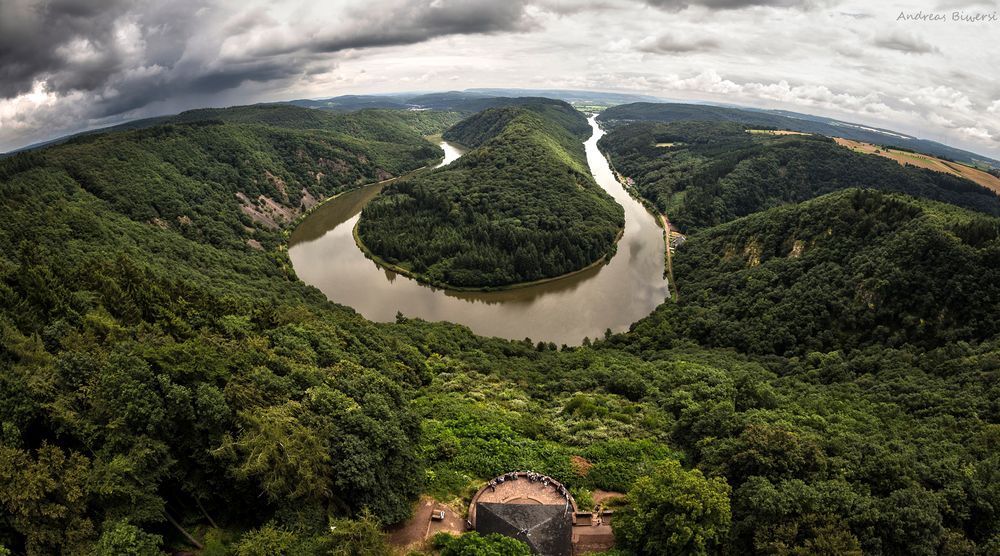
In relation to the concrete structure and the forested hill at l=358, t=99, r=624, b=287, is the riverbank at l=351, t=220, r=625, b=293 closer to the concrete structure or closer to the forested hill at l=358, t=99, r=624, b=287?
the forested hill at l=358, t=99, r=624, b=287

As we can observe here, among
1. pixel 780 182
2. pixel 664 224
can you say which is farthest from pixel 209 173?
pixel 780 182

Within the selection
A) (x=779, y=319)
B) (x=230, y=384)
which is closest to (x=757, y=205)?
(x=779, y=319)

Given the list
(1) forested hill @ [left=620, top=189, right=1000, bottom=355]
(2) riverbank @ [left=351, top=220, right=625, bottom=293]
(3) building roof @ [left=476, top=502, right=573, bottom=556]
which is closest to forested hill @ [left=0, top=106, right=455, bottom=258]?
(2) riverbank @ [left=351, top=220, right=625, bottom=293]

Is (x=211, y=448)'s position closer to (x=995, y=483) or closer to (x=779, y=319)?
(x=995, y=483)

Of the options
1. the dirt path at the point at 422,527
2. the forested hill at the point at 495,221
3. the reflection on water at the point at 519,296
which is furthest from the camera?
the forested hill at the point at 495,221

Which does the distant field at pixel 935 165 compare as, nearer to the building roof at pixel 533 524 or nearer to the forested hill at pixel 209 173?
the building roof at pixel 533 524

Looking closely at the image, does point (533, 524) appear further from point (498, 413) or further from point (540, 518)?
point (498, 413)

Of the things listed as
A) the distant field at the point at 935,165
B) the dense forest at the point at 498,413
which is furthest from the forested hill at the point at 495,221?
the distant field at the point at 935,165
